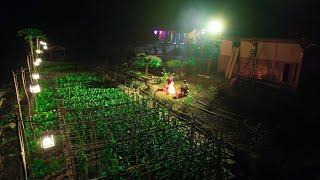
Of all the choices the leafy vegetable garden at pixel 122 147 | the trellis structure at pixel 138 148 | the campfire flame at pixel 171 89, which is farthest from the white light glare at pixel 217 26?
the trellis structure at pixel 138 148

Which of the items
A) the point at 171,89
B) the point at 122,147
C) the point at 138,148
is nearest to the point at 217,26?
the point at 171,89

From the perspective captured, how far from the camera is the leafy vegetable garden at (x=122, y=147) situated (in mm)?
8898

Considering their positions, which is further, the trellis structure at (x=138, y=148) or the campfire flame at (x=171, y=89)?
the campfire flame at (x=171, y=89)

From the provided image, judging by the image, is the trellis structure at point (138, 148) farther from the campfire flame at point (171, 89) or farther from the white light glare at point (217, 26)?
the white light glare at point (217, 26)

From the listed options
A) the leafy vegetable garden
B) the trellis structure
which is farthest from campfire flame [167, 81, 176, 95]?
the trellis structure

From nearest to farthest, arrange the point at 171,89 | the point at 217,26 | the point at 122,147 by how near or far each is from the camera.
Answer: the point at 122,147 < the point at 171,89 < the point at 217,26

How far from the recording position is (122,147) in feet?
34.7

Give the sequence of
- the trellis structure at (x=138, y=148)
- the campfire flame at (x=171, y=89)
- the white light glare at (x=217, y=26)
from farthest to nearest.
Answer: the white light glare at (x=217, y=26), the campfire flame at (x=171, y=89), the trellis structure at (x=138, y=148)

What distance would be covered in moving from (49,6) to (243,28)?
5276 centimetres

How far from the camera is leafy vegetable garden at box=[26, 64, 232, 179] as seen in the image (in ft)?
29.2

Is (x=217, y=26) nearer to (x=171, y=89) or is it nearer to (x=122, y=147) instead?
(x=171, y=89)

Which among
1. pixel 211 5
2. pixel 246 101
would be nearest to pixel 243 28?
pixel 246 101

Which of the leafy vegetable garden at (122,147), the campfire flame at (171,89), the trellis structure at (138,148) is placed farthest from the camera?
the campfire flame at (171,89)

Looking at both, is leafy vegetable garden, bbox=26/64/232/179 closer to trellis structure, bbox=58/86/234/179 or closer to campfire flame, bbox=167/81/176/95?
trellis structure, bbox=58/86/234/179
